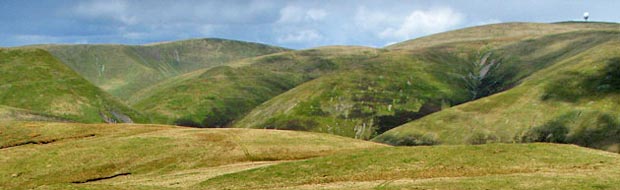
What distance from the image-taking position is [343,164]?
60.2 metres

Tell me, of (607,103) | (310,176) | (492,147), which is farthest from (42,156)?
(607,103)

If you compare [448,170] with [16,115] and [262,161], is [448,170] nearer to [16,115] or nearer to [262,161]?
[262,161]

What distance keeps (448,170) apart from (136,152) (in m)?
50.9

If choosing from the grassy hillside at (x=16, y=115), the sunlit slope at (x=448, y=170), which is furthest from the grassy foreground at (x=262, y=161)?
the grassy hillside at (x=16, y=115)

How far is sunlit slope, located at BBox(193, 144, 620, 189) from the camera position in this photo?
45031 mm

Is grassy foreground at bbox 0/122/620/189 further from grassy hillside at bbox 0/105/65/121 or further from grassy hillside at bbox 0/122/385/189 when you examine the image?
grassy hillside at bbox 0/105/65/121

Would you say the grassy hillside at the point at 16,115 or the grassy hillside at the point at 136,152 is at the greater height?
the grassy hillside at the point at 16,115

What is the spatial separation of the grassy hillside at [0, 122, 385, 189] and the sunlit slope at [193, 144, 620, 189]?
10.4 metres

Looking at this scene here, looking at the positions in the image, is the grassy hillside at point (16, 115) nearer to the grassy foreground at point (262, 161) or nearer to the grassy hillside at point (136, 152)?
the grassy hillside at point (136, 152)

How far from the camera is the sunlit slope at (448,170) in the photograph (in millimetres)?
45031

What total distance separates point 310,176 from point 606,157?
118ft

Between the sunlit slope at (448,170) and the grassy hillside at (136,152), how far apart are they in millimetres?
10449

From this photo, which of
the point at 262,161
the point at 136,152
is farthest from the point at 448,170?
the point at 136,152

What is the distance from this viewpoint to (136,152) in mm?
77500
